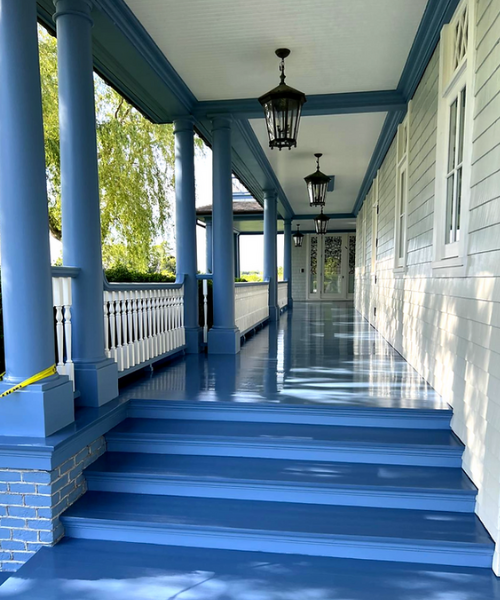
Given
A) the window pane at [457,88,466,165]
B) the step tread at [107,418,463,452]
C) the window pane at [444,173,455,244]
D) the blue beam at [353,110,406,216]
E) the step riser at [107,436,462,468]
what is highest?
the blue beam at [353,110,406,216]

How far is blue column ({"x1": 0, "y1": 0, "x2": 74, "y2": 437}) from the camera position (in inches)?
93.8

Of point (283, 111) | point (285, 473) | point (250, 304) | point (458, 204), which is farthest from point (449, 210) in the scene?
point (250, 304)

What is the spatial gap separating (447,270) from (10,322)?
292 centimetres

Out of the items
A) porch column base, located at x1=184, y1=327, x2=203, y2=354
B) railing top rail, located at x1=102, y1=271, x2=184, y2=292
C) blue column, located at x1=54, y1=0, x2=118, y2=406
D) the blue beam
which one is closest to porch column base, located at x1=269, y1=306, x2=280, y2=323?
the blue beam

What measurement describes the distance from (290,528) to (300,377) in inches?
75.5

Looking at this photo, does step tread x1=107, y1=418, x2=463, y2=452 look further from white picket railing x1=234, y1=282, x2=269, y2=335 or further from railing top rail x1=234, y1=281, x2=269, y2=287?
railing top rail x1=234, y1=281, x2=269, y2=287

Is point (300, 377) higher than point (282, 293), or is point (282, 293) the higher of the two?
point (282, 293)

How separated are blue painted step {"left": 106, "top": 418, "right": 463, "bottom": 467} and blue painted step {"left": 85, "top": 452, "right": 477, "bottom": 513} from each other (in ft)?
0.18

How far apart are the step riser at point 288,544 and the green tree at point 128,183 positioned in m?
8.21

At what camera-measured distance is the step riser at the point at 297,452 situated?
2.68 meters

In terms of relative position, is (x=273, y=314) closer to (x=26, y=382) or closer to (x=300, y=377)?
(x=300, y=377)

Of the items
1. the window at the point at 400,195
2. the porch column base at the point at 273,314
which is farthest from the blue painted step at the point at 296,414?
the porch column base at the point at 273,314

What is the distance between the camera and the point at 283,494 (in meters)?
2.52

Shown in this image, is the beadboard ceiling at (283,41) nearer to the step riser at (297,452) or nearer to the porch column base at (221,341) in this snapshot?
the porch column base at (221,341)
